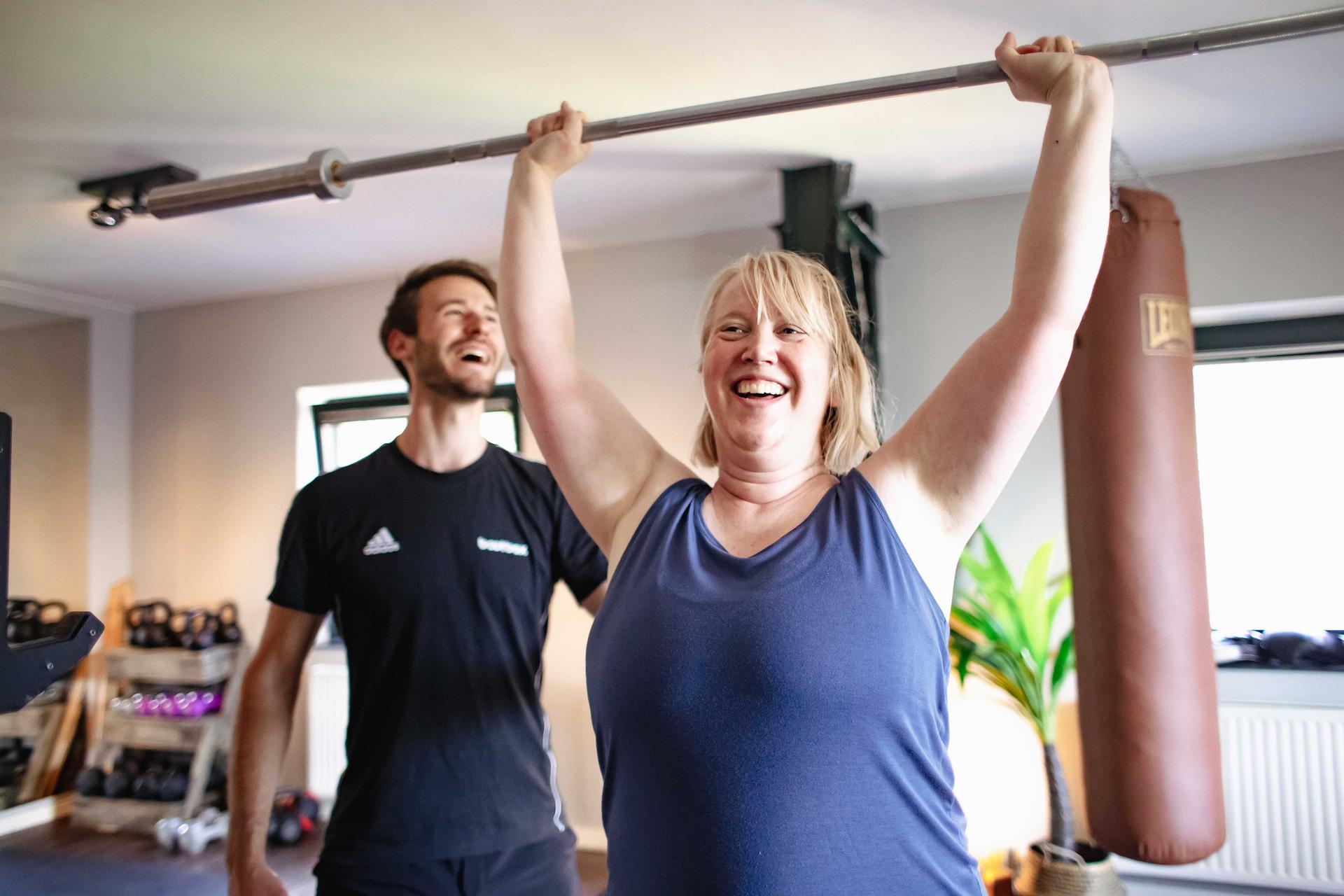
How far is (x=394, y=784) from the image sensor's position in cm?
136

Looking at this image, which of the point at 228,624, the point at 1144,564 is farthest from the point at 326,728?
the point at 1144,564

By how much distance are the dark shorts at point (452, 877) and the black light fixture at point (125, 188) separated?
234 centimetres

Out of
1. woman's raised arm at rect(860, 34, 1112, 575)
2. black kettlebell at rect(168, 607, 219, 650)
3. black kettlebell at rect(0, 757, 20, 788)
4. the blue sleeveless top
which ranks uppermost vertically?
woman's raised arm at rect(860, 34, 1112, 575)

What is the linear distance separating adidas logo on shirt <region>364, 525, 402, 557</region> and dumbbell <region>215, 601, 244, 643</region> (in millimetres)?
3371

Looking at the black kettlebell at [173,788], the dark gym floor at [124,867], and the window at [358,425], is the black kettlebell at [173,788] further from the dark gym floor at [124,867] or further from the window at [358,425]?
the window at [358,425]

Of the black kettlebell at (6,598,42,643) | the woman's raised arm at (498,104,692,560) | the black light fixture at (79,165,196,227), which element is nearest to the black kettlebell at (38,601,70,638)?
the black kettlebell at (6,598,42,643)

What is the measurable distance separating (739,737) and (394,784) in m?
0.77

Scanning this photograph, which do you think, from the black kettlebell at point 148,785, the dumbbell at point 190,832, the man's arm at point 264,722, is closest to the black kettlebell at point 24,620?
the black kettlebell at point 148,785

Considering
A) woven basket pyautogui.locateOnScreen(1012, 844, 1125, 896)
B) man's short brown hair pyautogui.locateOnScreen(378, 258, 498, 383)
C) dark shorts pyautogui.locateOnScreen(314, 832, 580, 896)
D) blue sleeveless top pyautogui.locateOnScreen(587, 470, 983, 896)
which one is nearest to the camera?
blue sleeveless top pyautogui.locateOnScreen(587, 470, 983, 896)

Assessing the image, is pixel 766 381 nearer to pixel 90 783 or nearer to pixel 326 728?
pixel 326 728

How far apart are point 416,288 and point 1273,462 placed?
9.30 feet

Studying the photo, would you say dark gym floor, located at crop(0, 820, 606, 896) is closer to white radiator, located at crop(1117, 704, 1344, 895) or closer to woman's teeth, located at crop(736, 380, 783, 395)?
white radiator, located at crop(1117, 704, 1344, 895)

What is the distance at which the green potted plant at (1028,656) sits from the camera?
2.59 meters

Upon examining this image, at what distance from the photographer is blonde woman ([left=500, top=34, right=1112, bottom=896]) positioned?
2.61ft
